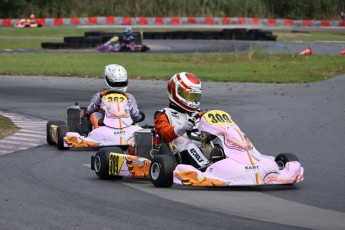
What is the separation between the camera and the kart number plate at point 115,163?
9180 millimetres

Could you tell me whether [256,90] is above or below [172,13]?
above

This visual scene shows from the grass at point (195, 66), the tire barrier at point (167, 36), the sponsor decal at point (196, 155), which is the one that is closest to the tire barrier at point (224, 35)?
the tire barrier at point (167, 36)

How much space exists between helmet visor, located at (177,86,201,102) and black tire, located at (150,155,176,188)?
87 centimetres

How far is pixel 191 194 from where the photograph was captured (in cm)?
827

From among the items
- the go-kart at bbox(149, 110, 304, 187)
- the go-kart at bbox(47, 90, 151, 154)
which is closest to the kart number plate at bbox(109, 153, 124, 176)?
the go-kart at bbox(149, 110, 304, 187)

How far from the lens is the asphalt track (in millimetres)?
6961

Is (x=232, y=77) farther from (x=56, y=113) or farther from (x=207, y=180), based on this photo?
(x=207, y=180)

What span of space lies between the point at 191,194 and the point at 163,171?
387 millimetres

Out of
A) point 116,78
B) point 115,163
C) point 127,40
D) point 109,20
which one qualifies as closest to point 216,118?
point 115,163

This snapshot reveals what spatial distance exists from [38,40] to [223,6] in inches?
837

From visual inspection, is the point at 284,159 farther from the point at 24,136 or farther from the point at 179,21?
the point at 179,21

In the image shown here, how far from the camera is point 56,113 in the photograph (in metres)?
16.2

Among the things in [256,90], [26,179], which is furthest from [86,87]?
[26,179]

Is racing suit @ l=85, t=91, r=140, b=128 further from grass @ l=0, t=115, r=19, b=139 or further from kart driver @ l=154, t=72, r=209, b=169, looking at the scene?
kart driver @ l=154, t=72, r=209, b=169
